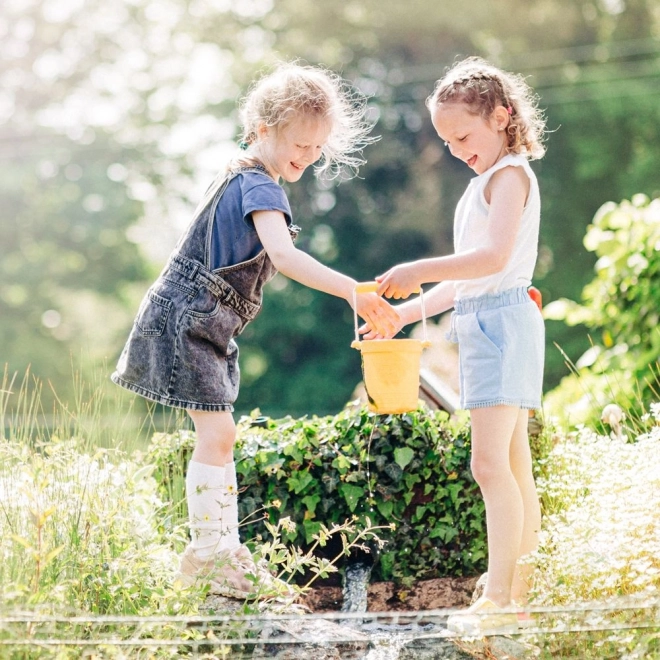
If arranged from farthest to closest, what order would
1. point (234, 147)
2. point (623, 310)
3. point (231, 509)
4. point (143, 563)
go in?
1. point (234, 147)
2. point (623, 310)
3. point (231, 509)
4. point (143, 563)

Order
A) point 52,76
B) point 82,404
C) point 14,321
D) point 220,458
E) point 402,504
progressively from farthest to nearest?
point 52,76
point 14,321
point 402,504
point 82,404
point 220,458

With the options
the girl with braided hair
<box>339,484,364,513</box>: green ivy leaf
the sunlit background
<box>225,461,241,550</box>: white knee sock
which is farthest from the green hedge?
the sunlit background

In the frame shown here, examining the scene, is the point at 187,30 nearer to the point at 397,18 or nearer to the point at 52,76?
the point at 52,76

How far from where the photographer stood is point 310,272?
104 inches

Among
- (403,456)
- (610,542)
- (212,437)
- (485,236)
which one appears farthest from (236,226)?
(610,542)

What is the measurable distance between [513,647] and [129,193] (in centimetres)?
1286

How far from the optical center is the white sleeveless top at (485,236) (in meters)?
2.77

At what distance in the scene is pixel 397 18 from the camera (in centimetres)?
1459

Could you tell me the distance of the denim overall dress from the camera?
109 inches

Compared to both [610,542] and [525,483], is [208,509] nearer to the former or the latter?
[525,483]

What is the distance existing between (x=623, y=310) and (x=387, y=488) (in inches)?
78.1

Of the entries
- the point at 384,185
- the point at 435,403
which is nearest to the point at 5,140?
the point at 384,185

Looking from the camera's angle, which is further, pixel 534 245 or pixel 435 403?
pixel 435 403

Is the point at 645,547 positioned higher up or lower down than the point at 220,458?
lower down
